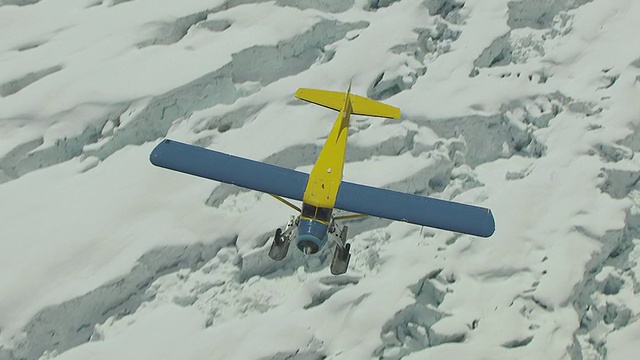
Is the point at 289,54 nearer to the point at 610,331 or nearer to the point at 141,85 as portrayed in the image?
the point at 141,85

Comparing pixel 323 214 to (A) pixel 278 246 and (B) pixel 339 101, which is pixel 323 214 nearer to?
(A) pixel 278 246

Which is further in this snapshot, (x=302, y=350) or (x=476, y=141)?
(x=476, y=141)

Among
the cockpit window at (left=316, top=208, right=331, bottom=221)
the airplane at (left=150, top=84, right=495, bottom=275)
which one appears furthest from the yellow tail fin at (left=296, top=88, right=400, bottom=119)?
the cockpit window at (left=316, top=208, right=331, bottom=221)

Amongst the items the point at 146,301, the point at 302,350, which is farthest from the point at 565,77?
the point at 146,301

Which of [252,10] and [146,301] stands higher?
[252,10]

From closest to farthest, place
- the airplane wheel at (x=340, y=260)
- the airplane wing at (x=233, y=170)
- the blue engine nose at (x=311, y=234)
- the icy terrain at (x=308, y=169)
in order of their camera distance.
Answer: the blue engine nose at (x=311, y=234) < the airplane wing at (x=233, y=170) < the airplane wheel at (x=340, y=260) < the icy terrain at (x=308, y=169)

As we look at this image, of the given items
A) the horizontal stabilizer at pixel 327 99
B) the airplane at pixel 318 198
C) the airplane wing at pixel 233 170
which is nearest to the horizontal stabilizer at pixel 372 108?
the horizontal stabilizer at pixel 327 99

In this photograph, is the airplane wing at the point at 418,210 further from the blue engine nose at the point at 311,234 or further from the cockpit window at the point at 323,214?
the blue engine nose at the point at 311,234
